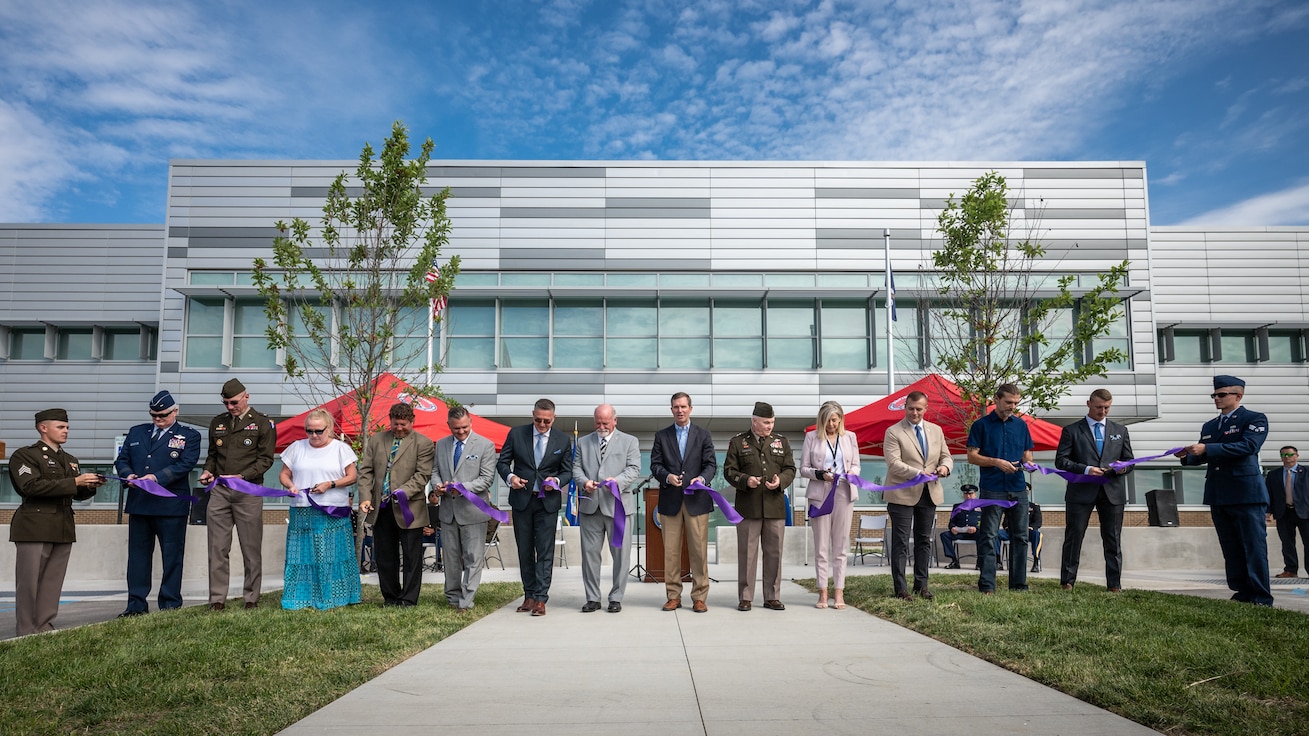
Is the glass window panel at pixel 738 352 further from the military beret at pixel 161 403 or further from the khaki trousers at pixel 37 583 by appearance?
the khaki trousers at pixel 37 583

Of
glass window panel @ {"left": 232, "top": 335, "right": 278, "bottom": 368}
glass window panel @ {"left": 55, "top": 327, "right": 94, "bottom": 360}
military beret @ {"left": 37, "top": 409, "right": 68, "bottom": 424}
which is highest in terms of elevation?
glass window panel @ {"left": 55, "top": 327, "right": 94, "bottom": 360}

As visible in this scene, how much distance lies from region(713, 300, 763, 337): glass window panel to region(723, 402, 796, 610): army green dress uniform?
17942mm

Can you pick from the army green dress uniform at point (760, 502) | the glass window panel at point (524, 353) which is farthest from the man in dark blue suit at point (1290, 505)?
the glass window panel at point (524, 353)

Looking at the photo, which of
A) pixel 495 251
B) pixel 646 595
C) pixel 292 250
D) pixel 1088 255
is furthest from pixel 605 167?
pixel 646 595

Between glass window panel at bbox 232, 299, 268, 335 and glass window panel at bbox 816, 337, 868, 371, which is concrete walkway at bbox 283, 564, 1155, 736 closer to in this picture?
glass window panel at bbox 816, 337, 868, 371

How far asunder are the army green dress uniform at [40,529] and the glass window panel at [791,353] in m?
20.5

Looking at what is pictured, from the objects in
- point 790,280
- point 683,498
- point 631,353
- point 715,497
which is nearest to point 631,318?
point 631,353

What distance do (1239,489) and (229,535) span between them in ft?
31.1

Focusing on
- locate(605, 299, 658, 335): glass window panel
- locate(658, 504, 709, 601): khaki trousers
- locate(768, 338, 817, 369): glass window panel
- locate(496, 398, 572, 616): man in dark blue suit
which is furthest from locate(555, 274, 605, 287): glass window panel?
locate(658, 504, 709, 601): khaki trousers

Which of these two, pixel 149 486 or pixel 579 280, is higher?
pixel 579 280

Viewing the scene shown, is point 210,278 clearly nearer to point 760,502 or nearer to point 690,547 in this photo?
point 690,547

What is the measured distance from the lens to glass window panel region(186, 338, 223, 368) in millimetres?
26625

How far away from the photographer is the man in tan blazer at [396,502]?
880 centimetres

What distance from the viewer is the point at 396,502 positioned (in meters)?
8.75
